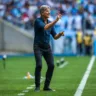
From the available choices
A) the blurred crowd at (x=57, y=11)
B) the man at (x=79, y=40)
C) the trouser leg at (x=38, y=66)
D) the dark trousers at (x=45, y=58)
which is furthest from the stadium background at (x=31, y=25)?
the trouser leg at (x=38, y=66)

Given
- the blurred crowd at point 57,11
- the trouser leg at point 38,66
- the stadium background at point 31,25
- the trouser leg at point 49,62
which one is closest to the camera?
the trouser leg at point 38,66

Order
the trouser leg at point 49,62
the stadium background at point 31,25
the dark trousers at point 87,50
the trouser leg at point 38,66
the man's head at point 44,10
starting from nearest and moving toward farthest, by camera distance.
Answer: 1. the man's head at point 44,10
2. the trouser leg at point 38,66
3. the trouser leg at point 49,62
4. the stadium background at point 31,25
5. the dark trousers at point 87,50

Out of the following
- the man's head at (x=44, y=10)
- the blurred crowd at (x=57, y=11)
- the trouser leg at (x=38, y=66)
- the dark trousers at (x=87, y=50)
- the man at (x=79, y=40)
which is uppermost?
the man's head at (x=44, y=10)

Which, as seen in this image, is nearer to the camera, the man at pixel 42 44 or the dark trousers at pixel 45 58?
the man at pixel 42 44

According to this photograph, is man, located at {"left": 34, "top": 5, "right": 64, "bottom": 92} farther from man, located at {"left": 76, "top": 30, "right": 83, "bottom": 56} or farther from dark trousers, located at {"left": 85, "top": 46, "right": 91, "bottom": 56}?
dark trousers, located at {"left": 85, "top": 46, "right": 91, "bottom": 56}

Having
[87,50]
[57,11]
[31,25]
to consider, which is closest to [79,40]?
[87,50]

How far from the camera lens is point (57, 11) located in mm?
38094

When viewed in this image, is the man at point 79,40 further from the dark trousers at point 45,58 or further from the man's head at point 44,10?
the man's head at point 44,10

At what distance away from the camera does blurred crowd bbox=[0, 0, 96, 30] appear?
3762 cm

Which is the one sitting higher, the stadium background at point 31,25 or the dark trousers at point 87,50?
the stadium background at point 31,25

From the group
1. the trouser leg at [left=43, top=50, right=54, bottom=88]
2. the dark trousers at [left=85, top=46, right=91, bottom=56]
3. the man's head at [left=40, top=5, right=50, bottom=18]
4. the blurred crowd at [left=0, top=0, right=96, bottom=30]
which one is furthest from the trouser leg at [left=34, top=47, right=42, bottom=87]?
the dark trousers at [left=85, top=46, right=91, bottom=56]

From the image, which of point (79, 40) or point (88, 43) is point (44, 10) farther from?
point (88, 43)

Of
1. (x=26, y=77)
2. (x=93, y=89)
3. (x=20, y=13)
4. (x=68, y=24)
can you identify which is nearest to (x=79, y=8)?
(x=68, y=24)

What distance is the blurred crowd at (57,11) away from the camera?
37.6 metres
